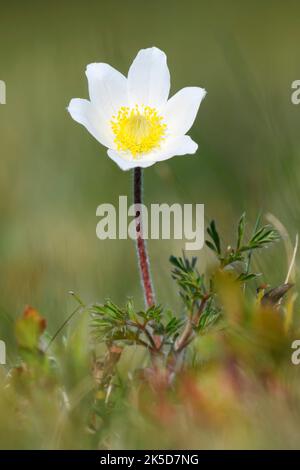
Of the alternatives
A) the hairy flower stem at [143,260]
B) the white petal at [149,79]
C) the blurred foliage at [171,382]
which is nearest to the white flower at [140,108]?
the white petal at [149,79]

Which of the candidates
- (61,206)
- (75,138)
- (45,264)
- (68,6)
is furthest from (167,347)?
(68,6)

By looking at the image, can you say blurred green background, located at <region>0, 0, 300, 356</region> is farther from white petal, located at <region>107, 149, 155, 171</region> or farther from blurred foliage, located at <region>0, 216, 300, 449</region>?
white petal, located at <region>107, 149, 155, 171</region>

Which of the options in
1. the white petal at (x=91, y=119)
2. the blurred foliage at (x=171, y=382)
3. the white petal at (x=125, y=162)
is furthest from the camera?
the white petal at (x=91, y=119)

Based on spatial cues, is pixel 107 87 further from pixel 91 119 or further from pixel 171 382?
pixel 171 382

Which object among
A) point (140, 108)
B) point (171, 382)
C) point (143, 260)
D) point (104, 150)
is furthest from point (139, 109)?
point (104, 150)

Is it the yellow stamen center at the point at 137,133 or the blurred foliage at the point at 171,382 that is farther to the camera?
the yellow stamen center at the point at 137,133

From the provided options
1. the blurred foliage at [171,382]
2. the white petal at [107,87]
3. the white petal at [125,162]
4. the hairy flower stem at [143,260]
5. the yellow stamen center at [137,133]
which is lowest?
the blurred foliage at [171,382]

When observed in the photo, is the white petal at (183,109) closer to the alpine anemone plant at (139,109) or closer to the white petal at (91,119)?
the alpine anemone plant at (139,109)

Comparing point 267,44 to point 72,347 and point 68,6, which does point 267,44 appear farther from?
point 72,347

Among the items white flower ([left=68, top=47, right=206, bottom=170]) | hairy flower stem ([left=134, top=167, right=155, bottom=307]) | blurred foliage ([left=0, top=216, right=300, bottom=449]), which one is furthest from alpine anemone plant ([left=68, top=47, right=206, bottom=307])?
blurred foliage ([left=0, top=216, right=300, bottom=449])
